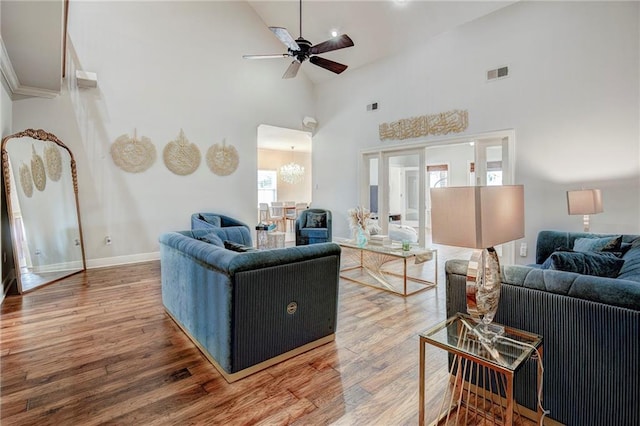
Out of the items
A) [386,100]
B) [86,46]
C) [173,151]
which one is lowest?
[173,151]

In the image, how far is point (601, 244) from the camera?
2924 millimetres

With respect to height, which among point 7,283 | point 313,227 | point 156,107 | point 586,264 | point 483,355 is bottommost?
point 7,283

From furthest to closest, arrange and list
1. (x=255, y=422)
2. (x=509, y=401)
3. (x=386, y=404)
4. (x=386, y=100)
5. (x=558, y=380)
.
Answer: (x=386, y=100), (x=386, y=404), (x=255, y=422), (x=558, y=380), (x=509, y=401)

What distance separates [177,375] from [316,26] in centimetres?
631

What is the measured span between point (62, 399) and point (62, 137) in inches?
174

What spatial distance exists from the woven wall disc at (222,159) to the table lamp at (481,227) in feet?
18.4

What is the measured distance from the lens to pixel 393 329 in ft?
9.39

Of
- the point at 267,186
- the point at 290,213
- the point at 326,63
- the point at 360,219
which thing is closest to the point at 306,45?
the point at 326,63

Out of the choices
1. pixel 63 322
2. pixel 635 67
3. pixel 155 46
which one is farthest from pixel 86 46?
pixel 635 67

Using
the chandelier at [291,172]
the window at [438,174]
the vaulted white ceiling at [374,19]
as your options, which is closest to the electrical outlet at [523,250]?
the vaulted white ceiling at [374,19]

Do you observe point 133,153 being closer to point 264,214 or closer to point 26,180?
point 26,180

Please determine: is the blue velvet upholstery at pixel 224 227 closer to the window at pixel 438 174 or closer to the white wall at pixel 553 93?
the white wall at pixel 553 93

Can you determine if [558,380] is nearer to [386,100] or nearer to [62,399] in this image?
[62,399]

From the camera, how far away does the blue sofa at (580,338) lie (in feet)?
4.41
